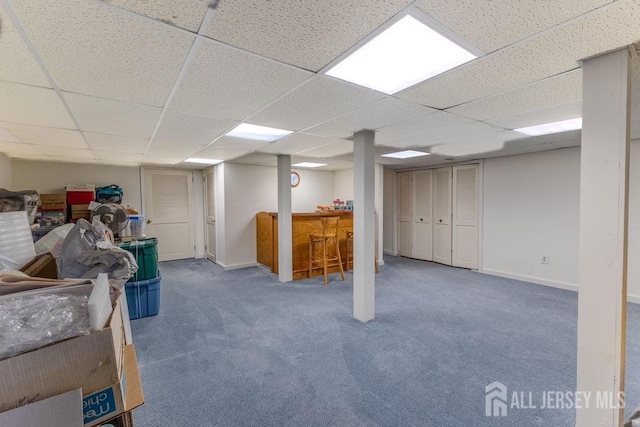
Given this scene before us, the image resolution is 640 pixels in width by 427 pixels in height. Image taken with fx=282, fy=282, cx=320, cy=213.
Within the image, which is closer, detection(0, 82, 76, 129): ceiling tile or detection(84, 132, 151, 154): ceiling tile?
detection(0, 82, 76, 129): ceiling tile

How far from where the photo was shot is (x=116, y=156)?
4.66 m

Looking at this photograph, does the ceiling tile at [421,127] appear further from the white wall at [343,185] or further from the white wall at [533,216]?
the white wall at [343,185]

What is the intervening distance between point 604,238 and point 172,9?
7.29 feet

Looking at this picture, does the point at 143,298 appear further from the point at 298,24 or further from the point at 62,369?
the point at 298,24

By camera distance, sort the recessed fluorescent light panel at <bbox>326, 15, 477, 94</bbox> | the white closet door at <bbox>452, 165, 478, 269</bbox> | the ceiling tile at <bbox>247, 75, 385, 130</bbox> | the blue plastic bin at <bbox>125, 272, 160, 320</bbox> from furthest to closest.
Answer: the white closet door at <bbox>452, 165, 478, 269</bbox> < the blue plastic bin at <bbox>125, 272, 160, 320</bbox> < the ceiling tile at <bbox>247, 75, 385, 130</bbox> < the recessed fluorescent light panel at <bbox>326, 15, 477, 94</bbox>

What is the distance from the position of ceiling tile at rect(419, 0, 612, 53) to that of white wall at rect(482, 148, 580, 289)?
12.9ft

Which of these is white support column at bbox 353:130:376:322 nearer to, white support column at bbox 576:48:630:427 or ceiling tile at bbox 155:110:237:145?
ceiling tile at bbox 155:110:237:145

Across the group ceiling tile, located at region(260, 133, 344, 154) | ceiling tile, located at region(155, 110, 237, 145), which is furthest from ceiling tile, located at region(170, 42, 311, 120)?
ceiling tile, located at region(260, 133, 344, 154)

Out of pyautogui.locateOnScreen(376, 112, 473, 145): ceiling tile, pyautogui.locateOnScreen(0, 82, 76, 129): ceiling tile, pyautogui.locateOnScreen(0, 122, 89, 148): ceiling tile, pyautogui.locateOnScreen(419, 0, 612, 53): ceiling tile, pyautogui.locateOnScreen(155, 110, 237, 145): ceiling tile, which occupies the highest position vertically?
pyautogui.locateOnScreen(0, 122, 89, 148): ceiling tile

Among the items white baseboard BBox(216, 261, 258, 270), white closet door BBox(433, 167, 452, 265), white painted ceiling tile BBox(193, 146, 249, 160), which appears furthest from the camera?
white closet door BBox(433, 167, 452, 265)

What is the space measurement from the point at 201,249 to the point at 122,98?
5101 millimetres

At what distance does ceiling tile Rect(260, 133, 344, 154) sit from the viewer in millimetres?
3424

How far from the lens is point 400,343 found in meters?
2.64

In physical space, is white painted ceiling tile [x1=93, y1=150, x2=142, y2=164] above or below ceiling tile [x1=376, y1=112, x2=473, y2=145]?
above
